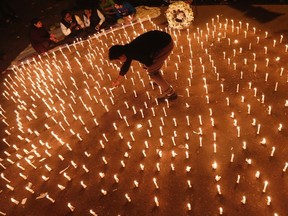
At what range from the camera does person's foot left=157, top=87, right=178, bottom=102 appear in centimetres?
582

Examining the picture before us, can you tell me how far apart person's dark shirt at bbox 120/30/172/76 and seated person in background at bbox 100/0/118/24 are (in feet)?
17.7

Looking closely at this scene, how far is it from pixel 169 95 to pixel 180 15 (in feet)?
10.9

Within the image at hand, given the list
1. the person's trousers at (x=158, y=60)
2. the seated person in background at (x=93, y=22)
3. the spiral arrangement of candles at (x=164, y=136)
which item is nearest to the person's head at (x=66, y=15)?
the seated person in background at (x=93, y=22)

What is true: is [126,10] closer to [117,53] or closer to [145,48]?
[145,48]

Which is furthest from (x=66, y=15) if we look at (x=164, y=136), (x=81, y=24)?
(x=164, y=136)

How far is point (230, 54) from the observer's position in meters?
6.71

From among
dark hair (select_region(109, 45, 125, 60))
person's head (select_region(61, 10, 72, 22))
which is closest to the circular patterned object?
person's head (select_region(61, 10, 72, 22))

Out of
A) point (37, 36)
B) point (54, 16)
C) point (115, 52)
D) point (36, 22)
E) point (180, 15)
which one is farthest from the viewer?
point (54, 16)

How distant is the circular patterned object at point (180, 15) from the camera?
797 centimetres

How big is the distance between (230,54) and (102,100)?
3.44 metres

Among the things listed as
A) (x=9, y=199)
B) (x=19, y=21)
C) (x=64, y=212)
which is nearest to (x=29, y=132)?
(x=9, y=199)

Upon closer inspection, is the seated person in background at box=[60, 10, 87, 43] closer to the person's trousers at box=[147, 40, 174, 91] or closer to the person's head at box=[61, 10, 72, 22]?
the person's head at box=[61, 10, 72, 22]

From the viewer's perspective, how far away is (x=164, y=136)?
201 inches

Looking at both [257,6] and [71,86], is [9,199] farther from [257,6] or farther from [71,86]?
[257,6]
